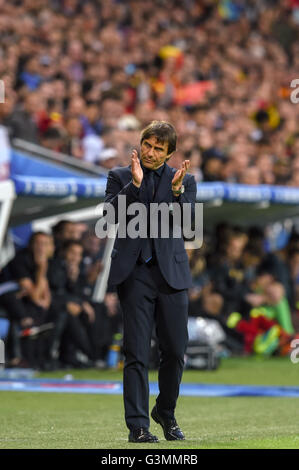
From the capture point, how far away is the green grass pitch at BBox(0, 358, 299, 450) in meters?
6.37

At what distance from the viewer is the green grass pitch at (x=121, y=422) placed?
637 centimetres

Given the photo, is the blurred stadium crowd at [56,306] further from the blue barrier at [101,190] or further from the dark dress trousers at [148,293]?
the dark dress trousers at [148,293]

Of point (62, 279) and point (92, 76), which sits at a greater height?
point (92, 76)

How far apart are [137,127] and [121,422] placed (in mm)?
8855

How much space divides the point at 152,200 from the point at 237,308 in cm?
1022

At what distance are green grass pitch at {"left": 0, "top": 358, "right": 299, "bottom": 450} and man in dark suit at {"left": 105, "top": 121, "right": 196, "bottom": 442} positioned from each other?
1.04ft

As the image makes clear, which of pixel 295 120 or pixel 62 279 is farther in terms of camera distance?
pixel 295 120

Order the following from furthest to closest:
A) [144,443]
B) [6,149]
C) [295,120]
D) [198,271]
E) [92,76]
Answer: [295,120]
[92,76]
[198,271]
[6,149]
[144,443]

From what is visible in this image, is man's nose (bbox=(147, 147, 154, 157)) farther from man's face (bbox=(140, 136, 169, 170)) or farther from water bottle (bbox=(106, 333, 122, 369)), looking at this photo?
water bottle (bbox=(106, 333, 122, 369))

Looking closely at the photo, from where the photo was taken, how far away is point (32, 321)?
41.6ft

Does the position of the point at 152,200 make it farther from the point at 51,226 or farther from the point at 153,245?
the point at 51,226

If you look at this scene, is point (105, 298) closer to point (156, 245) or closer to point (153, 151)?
point (156, 245)

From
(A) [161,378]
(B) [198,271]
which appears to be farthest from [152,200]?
(B) [198,271]

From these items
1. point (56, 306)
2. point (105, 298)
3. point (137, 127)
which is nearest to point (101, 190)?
point (56, 306)
